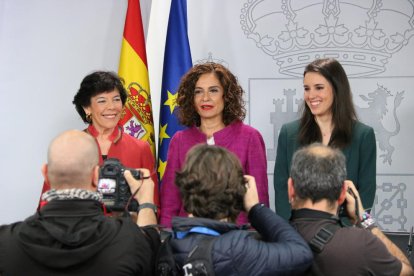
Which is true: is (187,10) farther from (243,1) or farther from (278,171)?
(278,171)

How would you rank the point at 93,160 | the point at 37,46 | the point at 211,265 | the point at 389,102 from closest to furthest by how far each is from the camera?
the point at 211,265, the point at 93,160, the point at 389,102, the point at 37,46

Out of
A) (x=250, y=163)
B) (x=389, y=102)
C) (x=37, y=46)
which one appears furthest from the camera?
(x=37, y=46)

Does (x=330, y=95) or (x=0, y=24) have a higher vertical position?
(x=0, y=24)

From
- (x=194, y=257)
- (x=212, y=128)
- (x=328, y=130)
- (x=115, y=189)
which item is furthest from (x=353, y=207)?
(x=212, y=128)

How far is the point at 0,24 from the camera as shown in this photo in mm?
4328

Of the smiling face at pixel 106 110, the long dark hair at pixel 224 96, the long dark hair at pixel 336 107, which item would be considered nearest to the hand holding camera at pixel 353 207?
the long dark hair at pixel 336 107

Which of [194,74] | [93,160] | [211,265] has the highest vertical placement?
[194,74]

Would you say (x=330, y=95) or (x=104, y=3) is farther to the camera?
(x=104, y=3)

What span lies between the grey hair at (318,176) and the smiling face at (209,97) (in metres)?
1.23

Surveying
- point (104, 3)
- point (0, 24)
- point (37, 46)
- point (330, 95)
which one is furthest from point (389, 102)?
point (0, 24)

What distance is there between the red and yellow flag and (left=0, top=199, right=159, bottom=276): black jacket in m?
2.12

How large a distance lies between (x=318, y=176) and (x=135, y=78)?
2.37 m

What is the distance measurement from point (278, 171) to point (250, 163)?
0.58 ft

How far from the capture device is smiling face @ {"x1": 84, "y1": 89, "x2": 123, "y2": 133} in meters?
3.17
